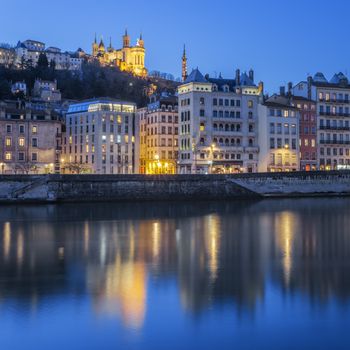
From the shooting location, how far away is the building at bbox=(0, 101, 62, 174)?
295 feet

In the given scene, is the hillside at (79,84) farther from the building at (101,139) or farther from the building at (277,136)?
the building at (277,136)

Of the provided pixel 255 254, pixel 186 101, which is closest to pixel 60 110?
pixel 186 101

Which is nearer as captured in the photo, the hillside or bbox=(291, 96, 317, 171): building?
bbox=(291, 96, 317, 171): building

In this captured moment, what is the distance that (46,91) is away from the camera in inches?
5655

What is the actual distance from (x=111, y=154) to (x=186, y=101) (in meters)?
14.3

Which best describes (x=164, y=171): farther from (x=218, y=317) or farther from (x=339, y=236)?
(x=218, y=317)

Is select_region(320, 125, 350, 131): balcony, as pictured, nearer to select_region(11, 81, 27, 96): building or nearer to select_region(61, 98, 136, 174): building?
select_region(61, 98, 136, 174): building

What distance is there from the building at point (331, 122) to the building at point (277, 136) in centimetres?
639

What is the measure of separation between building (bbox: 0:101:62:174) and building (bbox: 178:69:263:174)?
66.1 ft

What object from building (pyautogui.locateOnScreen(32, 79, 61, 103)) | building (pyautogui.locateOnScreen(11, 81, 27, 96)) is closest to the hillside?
building (pyautogui.locateOnScreen(11, 81, 27, 96))

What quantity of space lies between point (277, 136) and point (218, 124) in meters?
10.0

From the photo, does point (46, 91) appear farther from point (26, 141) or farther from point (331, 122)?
point (331, 122)

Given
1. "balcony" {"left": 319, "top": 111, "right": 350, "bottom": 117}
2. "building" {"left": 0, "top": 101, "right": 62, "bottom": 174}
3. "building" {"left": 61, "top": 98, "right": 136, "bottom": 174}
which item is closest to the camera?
"building" {"left": 0, "top": 101, "right": 62, "bottom": 174}

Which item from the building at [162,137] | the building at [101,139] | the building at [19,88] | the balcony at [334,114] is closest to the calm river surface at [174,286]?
the building at [101,139]
